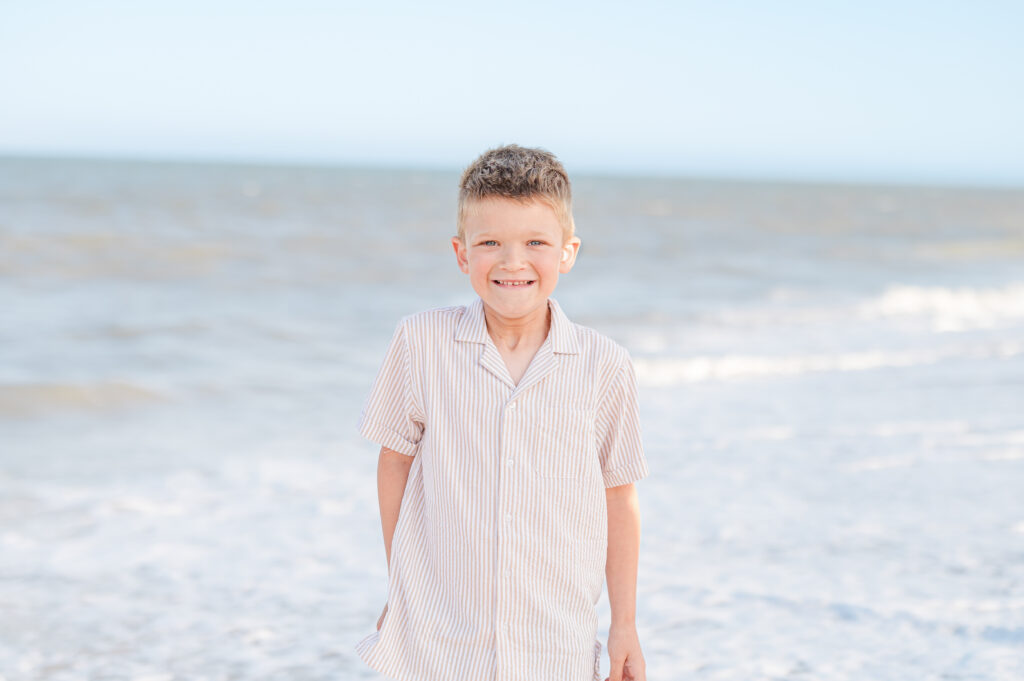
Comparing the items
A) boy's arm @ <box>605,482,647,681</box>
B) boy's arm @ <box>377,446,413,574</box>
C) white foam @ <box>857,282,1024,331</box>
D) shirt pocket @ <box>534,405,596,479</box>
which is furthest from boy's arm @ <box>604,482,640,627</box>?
white foam @ <box>857,282,1024,331</box>

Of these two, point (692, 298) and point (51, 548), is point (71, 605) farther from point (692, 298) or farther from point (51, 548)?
point (692, 298)

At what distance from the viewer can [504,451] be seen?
1801 millimetres

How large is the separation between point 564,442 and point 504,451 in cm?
13

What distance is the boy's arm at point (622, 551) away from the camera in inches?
77.0

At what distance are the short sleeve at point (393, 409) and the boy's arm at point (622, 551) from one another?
45 cm

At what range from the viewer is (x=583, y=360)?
1.88 meters

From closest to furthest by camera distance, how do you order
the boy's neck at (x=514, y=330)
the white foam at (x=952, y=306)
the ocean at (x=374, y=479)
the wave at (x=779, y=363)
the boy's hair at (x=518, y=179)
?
1. the boy's hair at (x=518, y=179)
2. the boy's neck at (x=514, y=330)
3. the ocean at (x=374, y=479)
4. the wave at (x=779, y=363)
5. the white foam at (x=952, y=306)

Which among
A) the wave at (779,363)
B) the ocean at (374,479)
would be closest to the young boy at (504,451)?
the ocean at (374,479)

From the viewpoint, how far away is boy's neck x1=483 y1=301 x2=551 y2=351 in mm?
1900

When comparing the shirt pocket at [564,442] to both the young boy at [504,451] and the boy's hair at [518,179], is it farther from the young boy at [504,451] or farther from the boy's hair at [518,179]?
the boy's hair at [518,179]

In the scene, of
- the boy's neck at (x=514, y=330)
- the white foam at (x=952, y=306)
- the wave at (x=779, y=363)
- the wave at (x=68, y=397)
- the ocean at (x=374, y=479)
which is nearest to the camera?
the boy's neck at (x=514, y=330)

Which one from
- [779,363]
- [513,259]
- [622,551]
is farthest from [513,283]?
[779,363]

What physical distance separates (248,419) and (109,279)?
7.23 m

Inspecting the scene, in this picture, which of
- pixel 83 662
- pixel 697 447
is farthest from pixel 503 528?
pixel 697 447
